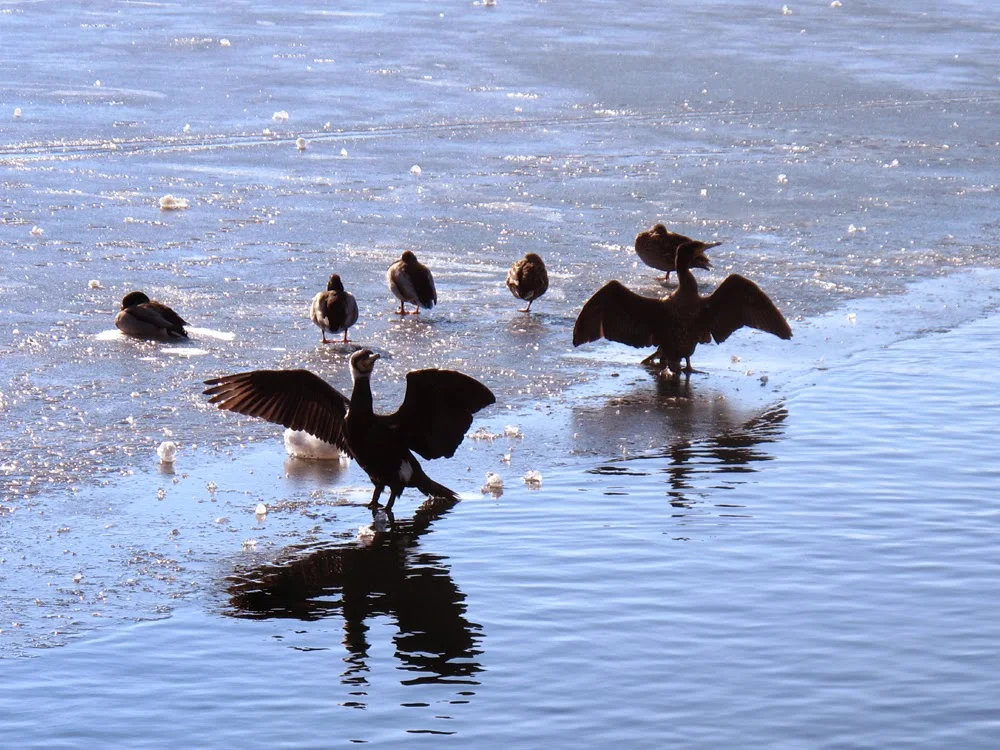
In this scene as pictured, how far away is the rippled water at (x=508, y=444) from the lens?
662 cm

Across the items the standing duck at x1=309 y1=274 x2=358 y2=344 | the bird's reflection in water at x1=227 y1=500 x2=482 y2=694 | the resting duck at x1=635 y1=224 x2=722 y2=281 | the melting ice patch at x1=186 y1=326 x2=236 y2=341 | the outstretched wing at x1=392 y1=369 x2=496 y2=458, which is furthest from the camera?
the resting duck at x1=635 y1=224 x2=722 y2=281

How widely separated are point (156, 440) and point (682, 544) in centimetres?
323

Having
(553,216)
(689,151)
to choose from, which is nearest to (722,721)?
(553,216)

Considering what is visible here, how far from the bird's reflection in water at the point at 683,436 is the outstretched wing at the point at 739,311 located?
0.65m

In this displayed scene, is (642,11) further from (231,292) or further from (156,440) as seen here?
(156,440)

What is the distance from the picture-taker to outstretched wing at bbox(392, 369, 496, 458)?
8.56m

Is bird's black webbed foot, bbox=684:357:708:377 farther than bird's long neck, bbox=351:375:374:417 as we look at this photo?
Yes

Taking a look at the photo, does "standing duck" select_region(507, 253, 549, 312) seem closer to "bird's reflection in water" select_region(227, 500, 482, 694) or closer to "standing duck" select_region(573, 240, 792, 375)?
"standing duck" select_region(573, 240, 792, 375)

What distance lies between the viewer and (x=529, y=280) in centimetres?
1264

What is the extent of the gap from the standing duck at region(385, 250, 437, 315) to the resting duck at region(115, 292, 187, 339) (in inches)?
68.6

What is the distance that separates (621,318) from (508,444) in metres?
2.02

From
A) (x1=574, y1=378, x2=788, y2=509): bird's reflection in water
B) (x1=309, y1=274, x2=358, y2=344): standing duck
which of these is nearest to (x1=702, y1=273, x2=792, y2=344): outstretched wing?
(x1=574, y1=378, x2=788, y2=509): bird's reflection in water

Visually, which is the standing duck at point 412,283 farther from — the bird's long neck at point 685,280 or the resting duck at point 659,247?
the resting duck at point 659,247

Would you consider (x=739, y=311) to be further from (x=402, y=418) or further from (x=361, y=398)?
(x=361, y=398)
